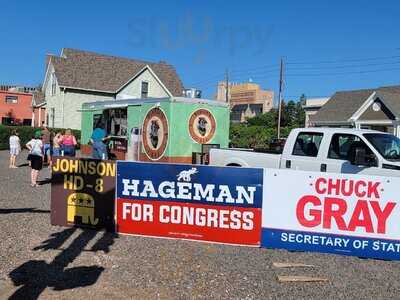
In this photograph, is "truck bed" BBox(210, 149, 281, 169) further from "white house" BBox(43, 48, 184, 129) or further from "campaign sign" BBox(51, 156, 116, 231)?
"white house" BBox(43, 48, 184, 129)

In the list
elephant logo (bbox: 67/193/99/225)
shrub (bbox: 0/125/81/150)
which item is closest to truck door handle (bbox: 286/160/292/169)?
elephant logo (bbox: 67/193/99/225)

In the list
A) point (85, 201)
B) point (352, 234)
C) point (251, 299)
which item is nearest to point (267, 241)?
point (352, 234)

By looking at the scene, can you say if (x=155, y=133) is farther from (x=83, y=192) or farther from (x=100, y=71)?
(x=100, y=71)

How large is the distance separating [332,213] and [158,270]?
2.55 meters

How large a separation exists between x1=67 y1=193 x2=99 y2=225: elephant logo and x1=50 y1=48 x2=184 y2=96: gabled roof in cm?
3364

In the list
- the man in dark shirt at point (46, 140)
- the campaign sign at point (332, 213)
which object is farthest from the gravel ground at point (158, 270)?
the man in dark shirt at point (46, 140)

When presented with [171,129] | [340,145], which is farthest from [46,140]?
[340,145]

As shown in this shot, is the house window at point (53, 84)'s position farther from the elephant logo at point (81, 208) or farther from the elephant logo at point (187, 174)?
the elephant logo at point (187, 174)

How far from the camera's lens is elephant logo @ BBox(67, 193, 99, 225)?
8.08 metres

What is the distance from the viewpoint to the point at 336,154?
32.7 feet

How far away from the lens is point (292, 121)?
97.6 meters

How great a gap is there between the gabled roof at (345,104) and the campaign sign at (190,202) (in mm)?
37326

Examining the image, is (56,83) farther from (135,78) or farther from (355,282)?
(355,282)

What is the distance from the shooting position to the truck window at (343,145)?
385 inches
